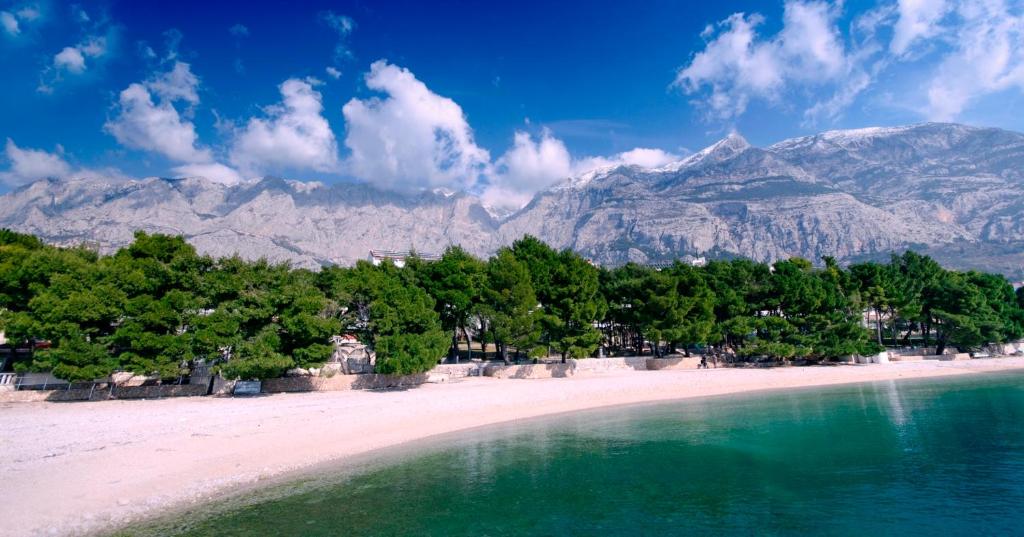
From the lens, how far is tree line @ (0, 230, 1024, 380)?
29.7 meters

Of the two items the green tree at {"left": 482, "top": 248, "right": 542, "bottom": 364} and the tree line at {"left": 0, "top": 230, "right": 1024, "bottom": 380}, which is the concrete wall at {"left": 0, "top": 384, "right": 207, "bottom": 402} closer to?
the tree line at {"left": 0, "top": 230, "right": 1024, "bottom": 380}

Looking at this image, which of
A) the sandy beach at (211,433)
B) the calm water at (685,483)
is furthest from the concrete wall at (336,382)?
the calm water at (685,483)

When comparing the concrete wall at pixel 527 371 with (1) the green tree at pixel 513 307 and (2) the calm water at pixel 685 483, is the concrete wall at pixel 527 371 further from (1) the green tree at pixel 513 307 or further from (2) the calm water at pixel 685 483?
(2) the calm water at pixel 685 483

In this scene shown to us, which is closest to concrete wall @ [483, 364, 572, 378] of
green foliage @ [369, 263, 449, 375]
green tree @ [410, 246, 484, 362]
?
green tree @ [410, 246, 484, 362]

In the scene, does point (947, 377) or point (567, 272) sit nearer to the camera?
point (567, 272)

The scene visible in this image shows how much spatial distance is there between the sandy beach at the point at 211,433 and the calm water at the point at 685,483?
2.35 meters

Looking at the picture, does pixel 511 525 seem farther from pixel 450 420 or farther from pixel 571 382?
pixel 571 382

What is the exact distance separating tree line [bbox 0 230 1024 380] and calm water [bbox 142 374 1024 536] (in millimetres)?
12410

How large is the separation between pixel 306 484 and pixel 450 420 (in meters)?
11.3

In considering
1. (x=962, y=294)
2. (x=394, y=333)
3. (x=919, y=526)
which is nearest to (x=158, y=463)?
(x=394, y=333)

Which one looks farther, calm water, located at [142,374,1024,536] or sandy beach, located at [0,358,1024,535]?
sandy beach, located at [0,358,1024,535]

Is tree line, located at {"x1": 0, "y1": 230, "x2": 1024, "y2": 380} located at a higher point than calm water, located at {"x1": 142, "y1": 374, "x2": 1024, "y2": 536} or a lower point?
higher

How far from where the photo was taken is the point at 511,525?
46.3 feet

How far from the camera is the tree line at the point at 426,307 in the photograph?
97.5 ft
